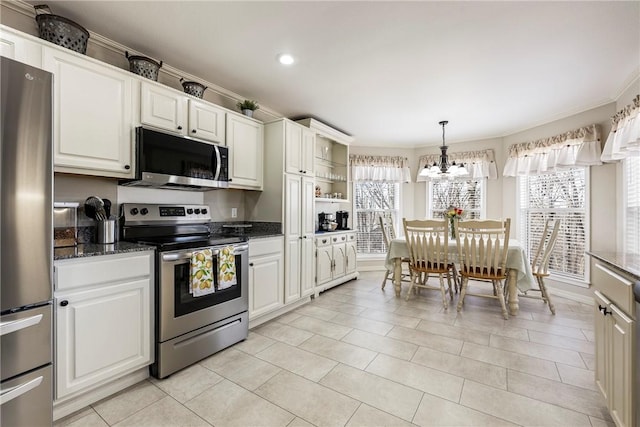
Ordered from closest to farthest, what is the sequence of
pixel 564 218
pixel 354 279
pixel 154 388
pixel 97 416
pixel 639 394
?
pixel 639 394, pixel 97 416, pixel 154 388, pixel 564 218, pixel 354 279

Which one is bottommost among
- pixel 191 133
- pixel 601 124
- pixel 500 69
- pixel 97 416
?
pixel 97 416

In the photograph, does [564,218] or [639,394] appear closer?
[639,394]

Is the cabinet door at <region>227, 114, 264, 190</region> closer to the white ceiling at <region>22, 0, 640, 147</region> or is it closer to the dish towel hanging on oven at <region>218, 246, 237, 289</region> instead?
the white ceiling at <region>22, 0, 640, 147</region>

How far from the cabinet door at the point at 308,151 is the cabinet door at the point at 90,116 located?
6.21 feet

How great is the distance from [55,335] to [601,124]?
558cm

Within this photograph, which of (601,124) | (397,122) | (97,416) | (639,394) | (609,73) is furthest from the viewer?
(397,122)

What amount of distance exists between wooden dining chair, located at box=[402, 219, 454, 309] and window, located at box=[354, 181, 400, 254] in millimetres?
1938

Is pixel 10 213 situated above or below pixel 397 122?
below

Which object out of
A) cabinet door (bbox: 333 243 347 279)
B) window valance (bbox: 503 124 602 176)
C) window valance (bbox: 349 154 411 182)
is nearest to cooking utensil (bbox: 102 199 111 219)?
cabinet door (bbox: 333 243 347 279)

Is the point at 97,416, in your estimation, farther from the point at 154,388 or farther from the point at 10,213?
the point at 10,213

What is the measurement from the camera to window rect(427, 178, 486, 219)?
16.9ft

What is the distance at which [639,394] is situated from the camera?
3.81 ft

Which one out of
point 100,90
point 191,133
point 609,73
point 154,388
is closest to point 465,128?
point 609,73

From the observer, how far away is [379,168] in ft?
18.0
